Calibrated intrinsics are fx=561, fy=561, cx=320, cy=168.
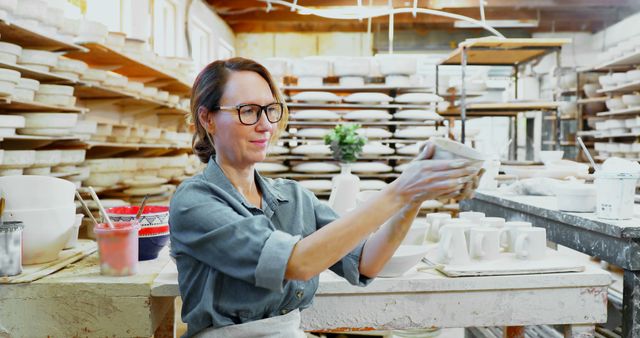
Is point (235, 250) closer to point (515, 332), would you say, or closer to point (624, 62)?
point (515, 332)

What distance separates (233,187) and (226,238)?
24 centimetres

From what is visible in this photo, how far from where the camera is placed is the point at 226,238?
1205mm

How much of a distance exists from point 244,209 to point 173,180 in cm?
498

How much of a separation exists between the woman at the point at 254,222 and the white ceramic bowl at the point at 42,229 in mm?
599

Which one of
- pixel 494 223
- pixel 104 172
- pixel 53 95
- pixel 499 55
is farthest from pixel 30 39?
pixel 499 55

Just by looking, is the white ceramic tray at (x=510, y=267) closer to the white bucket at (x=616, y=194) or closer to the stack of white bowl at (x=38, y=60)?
the white bucket at (x=616, y=194)

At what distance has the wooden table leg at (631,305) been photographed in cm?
197

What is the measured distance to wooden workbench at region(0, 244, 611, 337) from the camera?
166 cm

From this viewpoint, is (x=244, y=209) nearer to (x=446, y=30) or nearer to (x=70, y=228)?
(x=70, y=228)

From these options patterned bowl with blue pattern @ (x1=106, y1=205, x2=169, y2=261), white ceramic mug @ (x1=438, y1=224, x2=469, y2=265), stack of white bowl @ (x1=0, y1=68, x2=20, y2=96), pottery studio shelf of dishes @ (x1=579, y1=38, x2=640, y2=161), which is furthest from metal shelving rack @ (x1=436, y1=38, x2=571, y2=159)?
patterned bowl with blue pattern @ (x1=106, y1=205, x2=169, y2=261)

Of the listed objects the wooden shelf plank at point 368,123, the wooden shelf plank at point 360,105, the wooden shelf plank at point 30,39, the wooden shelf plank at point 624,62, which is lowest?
the wooden shelf plank at point 368,123

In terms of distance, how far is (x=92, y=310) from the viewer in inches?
65.2

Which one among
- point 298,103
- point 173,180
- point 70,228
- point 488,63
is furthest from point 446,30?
point 70,228

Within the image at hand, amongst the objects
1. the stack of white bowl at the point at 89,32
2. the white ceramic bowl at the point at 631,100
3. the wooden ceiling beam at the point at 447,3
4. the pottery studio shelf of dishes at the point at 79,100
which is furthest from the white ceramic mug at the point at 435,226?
the wooden ceiling beam at the point at 447,3
